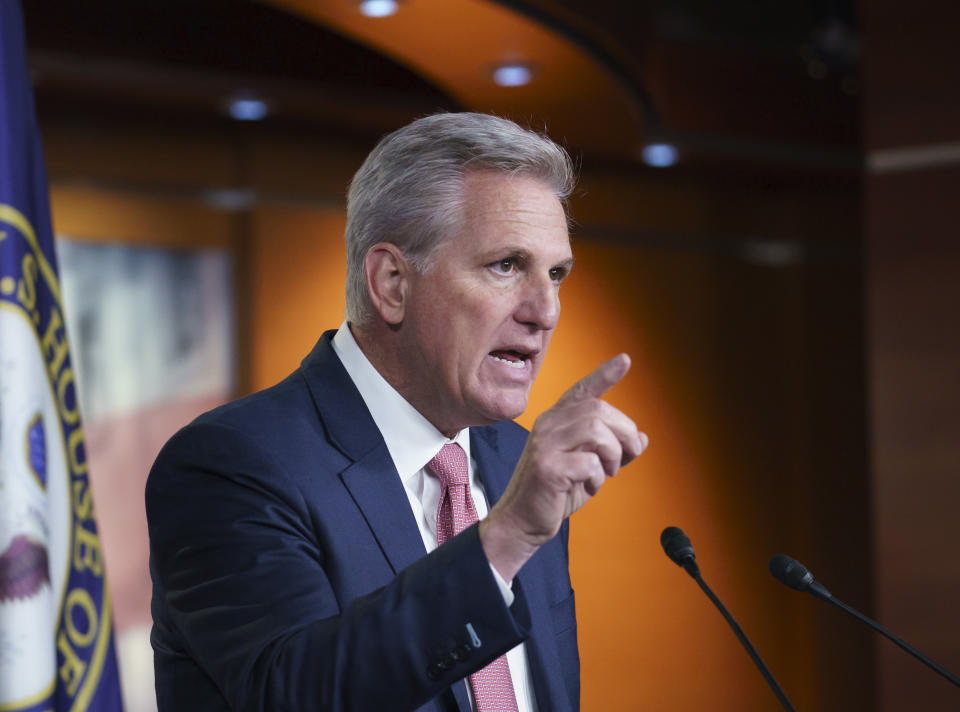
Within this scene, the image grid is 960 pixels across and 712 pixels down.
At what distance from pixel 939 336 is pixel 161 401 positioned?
9.51 ft

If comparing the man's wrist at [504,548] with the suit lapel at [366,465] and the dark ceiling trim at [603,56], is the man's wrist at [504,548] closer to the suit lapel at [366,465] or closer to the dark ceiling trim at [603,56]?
the suit lapel at [366,465]

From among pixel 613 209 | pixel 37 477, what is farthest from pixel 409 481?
pixel 613 209

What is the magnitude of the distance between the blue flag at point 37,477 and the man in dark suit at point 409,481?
489 millimetres

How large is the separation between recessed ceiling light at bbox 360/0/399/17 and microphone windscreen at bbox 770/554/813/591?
2.22 meters

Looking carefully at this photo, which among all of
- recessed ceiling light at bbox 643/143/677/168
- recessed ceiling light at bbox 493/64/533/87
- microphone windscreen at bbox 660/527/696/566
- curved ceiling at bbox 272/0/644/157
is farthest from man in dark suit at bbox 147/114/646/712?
recessed ceiling light at bbox 643/143/677/168

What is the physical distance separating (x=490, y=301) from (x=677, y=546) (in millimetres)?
424

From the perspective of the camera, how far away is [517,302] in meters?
1.52

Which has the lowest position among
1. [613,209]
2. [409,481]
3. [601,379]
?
[409,481]

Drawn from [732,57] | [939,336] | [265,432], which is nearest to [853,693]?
[939,336]

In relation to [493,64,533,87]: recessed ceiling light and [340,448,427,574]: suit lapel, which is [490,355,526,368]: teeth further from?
[493,64,533,87]: recessed ceiling light

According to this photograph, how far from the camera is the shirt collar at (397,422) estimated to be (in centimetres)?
160

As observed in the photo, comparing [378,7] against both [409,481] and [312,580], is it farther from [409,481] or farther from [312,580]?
[312,580]

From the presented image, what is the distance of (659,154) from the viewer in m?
4.82

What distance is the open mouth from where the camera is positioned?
1.54 m
